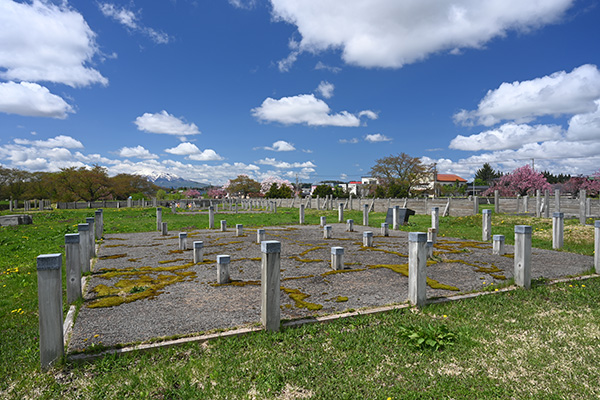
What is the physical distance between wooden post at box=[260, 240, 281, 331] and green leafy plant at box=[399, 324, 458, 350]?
5.30ft

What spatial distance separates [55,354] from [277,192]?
81872 mm

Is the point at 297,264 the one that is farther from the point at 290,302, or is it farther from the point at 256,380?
the point at 256,380

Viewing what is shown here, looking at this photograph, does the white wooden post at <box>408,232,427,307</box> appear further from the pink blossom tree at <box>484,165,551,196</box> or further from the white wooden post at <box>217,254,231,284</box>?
the pink blossom tree at <box>484,165,551,196</box>

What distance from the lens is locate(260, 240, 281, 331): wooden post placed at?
14.1 feet

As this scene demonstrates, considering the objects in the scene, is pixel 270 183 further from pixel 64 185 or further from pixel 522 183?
pixel 522 183

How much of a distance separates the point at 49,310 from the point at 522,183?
71.5m

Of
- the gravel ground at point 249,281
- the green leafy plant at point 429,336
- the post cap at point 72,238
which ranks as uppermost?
the post cap at point 72,238

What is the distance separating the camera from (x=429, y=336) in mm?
4066

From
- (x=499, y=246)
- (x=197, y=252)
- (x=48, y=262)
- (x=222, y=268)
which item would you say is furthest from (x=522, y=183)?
(x=48, y=262)

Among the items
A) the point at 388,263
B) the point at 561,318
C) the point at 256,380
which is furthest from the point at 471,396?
the point at 388,263

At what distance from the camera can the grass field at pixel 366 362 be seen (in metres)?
3.15

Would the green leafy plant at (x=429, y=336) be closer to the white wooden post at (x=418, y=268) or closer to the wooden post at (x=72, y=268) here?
the white wooden post at (x=418, y=268)

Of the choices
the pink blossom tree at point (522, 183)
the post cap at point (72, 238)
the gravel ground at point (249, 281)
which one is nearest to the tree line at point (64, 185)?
the gravel ground at point (249, 281)

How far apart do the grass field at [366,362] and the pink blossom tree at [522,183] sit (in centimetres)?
6246
